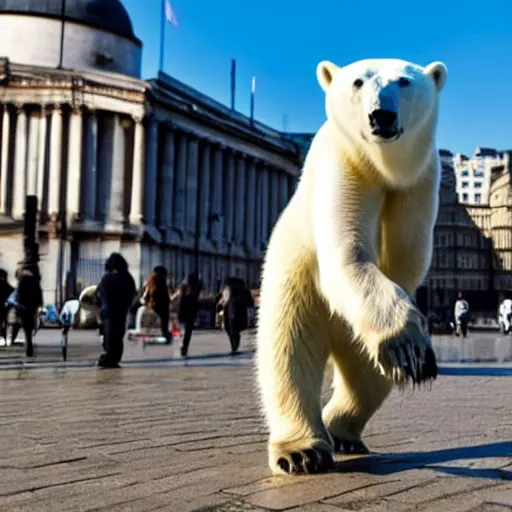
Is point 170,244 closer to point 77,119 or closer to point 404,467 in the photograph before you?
point 77,119

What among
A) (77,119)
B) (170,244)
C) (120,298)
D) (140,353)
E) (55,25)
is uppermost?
(55,25)

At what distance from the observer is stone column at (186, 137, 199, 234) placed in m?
53.1

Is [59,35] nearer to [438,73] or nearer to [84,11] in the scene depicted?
[84,11]

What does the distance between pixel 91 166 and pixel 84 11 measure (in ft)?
36.4

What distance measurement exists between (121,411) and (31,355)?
8816 millimetres

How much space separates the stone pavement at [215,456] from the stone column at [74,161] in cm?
3769

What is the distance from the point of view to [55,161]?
1793 inches

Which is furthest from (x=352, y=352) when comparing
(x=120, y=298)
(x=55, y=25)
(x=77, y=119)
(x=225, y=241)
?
(x=225, y=241)

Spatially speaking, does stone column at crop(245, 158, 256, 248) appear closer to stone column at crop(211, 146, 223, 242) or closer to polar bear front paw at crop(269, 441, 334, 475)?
stone column at crop(211, 146, 223, 242)

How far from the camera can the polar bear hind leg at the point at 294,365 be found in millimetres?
3457

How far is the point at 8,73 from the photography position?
146 feet

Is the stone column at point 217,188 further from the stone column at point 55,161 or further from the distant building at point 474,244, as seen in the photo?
the distant building at point 474,244

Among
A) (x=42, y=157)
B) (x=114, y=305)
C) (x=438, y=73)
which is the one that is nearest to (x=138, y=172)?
(x=42, y=157)

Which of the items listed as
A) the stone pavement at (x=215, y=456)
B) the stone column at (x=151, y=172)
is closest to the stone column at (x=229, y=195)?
the stone column at (x=151, y=172)
